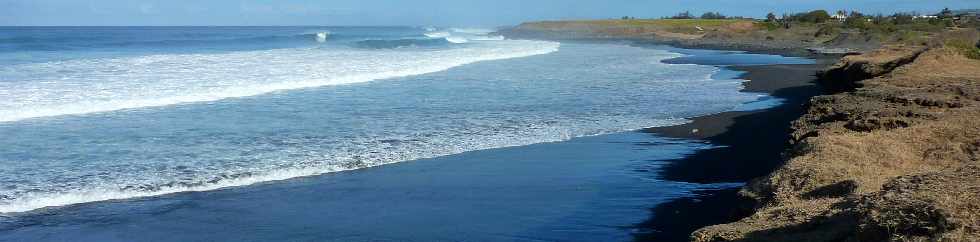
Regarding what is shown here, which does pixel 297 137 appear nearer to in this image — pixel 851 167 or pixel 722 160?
pixel 722 160

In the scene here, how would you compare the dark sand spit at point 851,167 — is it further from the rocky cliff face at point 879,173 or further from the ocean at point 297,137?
the ocean at point 297,137

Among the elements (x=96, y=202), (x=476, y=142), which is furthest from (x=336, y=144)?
(x=96, y=202)

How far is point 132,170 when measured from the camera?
11227mm

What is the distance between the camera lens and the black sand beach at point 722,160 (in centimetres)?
832

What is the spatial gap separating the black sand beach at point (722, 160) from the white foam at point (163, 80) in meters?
11.3

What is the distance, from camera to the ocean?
9203 mm

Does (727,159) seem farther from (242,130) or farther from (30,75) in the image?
(30,75)

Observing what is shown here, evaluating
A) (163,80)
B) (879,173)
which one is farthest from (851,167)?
(163,80)

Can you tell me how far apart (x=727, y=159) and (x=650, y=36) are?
7856 centimetres

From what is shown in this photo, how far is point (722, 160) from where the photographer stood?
39.9 feet

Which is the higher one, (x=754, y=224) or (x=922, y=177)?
(x=922, y=177)

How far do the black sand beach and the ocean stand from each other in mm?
382

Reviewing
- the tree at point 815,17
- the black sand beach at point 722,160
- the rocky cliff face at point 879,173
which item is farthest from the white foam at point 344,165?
the tree at point 815,17

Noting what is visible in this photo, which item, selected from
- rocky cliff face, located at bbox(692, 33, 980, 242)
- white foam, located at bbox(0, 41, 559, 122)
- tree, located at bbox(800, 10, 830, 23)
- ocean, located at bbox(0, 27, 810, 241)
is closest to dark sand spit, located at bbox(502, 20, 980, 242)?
rocky cliff face, located at bbox(692, 33, 980, 242)
